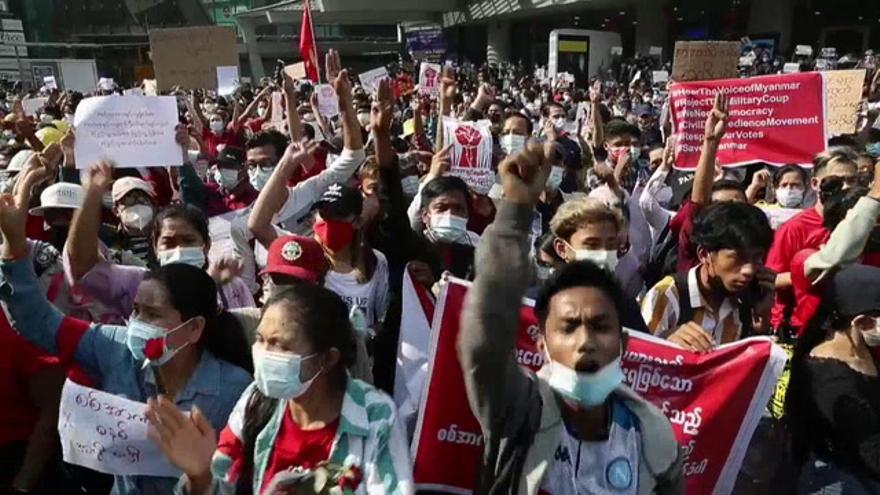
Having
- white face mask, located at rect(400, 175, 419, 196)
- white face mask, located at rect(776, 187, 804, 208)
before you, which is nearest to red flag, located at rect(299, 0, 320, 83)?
white face mask, located at rect(400, 175, 419, 196)

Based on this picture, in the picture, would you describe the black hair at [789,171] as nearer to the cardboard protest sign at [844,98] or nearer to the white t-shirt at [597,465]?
the cardboard protest sign at [844,98]

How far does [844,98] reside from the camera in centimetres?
659

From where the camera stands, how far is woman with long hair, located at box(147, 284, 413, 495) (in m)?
2.03

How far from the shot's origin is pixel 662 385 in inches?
99.3

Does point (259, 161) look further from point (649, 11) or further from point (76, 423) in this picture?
point (649, 11)

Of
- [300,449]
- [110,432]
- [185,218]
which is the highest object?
[185,218]

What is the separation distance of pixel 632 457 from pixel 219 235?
3076 millimetres

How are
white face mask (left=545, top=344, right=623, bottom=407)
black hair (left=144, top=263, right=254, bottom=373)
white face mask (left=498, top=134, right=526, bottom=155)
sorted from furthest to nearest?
white face mask (left=498, top=134, right=526, bottom=155)
black hair (left=144, top=263, right=254, bottom=373)
white face mask (left=545, top=344, right=623, bottom=407)

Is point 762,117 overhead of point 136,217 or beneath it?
overhead

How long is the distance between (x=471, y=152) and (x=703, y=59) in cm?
266

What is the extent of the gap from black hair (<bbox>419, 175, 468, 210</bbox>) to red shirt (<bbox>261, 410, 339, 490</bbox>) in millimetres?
1736

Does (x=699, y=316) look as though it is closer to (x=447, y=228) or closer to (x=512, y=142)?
(x=447, y=228)

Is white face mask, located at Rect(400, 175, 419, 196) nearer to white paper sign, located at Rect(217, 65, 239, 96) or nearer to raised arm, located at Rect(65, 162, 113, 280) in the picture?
raised arm, located at Rect(65, 162, 113, 280)

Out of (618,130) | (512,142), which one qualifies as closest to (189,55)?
(512,142)
